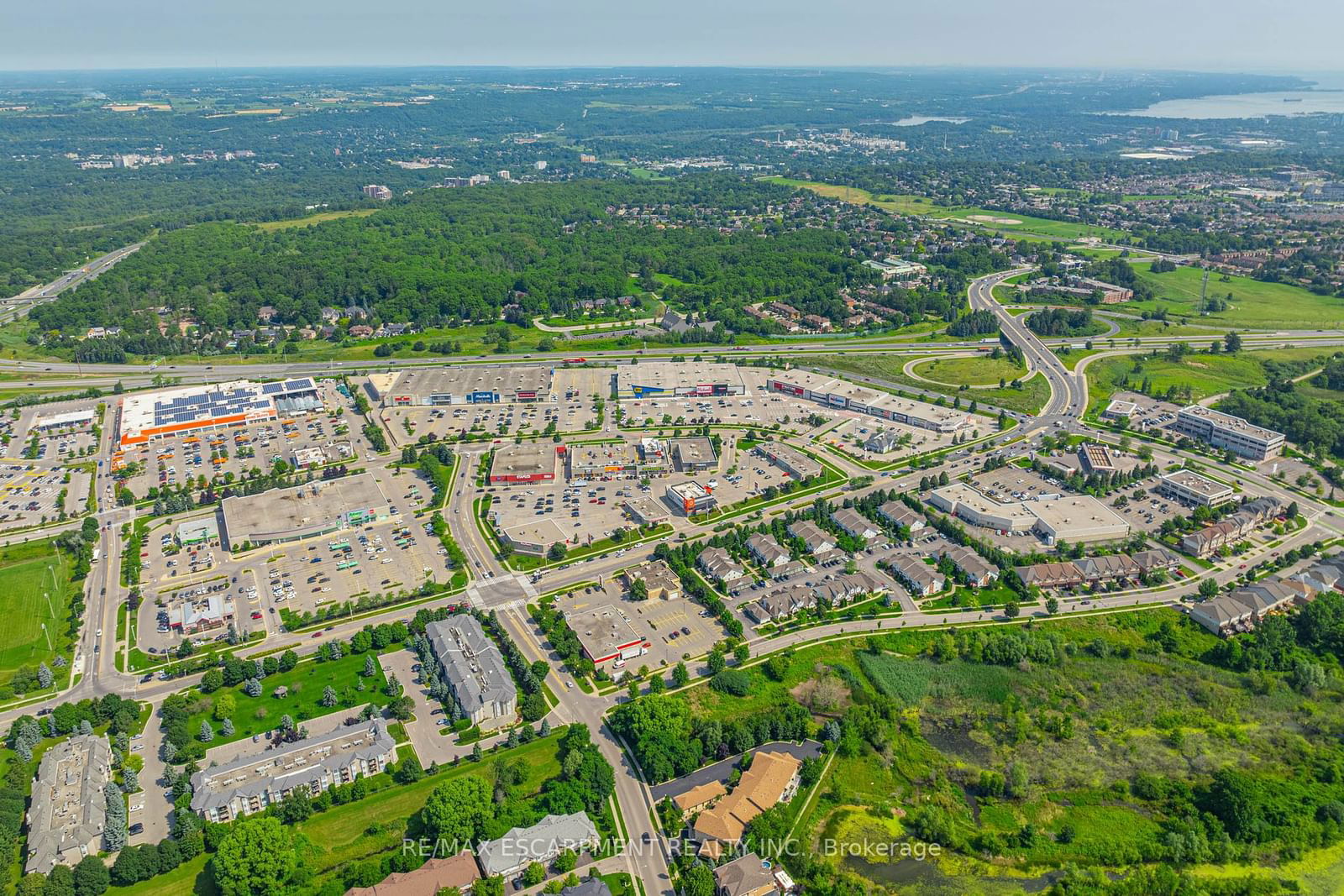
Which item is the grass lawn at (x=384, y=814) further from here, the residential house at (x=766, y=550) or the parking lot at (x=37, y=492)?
the parking lot at (x=37, y=492)

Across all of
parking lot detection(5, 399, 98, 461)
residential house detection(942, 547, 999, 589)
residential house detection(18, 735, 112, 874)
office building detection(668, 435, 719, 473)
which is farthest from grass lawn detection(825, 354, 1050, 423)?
Result: parking lot detection(5, 399, 98, 461)

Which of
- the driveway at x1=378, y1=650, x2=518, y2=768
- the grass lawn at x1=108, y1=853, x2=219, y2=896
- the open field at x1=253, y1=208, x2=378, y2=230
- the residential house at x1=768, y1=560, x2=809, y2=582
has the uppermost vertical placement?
the open field at x1=253, y1=208, x2=378, y2=230

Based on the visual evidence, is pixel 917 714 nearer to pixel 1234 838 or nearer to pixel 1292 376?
pixel 1234 838

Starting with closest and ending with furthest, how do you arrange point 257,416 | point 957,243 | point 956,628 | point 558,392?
point 956,628 → point 257,416 → point 558,392 → point 957,243

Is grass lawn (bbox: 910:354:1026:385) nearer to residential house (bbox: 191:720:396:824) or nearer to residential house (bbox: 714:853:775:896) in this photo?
residential house (bbox: 714:853:775:896)

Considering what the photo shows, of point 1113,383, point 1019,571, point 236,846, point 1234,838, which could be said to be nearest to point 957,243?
point 1113,383

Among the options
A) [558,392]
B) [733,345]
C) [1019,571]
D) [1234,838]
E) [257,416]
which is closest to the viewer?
[1234,838]

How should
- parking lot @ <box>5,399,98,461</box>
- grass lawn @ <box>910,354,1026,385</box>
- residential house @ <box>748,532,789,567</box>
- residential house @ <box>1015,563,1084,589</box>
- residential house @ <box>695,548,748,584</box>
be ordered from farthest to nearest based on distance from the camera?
grass lawn @ <box>910,354,1026,385</box> → parking lot @ <box>5,399,98,461</box> → residential house @ <box>748,532,789,567</box> → residential house @ <box>695,548,748,584</box> → residential house @ <box>1015,563,1084,589</box>
